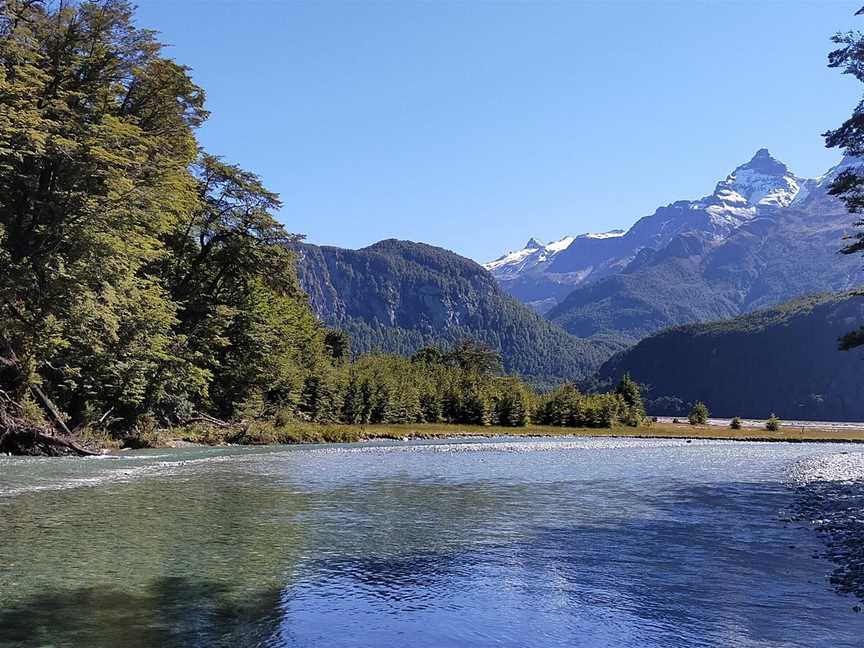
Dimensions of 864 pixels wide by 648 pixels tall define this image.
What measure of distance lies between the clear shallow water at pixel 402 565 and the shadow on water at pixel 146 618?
5 cm

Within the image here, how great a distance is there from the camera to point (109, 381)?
44.1 meters

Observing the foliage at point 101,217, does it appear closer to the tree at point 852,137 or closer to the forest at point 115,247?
the forest at point 115,247

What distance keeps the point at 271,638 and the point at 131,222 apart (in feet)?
118

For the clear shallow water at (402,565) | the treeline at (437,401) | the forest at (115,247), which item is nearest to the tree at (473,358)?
the treeline at (437,401)

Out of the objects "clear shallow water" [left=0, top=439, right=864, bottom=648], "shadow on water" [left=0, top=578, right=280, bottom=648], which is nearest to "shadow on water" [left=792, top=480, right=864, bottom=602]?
"clear shallow water" [left=0, top=439, right=864, bottom=648]

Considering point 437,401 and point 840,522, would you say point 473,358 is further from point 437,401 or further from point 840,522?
point 840,522

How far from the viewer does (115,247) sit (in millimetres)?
37594

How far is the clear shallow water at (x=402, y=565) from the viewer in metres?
11.0

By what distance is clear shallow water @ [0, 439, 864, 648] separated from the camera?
11.0 metres

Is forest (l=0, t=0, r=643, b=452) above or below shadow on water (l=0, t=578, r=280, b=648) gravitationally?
above

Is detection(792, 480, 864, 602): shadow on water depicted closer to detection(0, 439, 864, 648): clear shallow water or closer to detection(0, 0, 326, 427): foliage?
detection(0, 439, 864, 648): clear shallow water

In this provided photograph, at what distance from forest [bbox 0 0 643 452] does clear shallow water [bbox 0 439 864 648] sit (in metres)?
9.13

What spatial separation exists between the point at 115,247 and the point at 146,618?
3056cm

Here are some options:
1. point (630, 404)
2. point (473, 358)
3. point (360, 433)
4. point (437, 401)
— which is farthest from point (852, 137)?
point (473, 358)
